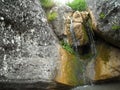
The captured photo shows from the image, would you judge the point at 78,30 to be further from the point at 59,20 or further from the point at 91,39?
the point at 59,20

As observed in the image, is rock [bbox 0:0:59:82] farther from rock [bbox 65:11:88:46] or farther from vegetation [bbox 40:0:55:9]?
vegetation [bbox 40:0:55:9]

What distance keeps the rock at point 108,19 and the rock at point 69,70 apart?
1387 millimetres

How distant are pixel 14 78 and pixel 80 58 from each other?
2.82 metres

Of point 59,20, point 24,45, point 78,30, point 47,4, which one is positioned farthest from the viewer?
point 47,4

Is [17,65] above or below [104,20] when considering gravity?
below

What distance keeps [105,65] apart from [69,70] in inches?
55.5

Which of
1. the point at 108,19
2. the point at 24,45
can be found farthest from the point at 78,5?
the point at 24,45

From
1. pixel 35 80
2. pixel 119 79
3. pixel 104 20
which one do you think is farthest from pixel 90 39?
pixel 35 80

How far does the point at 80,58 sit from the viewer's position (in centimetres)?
1055

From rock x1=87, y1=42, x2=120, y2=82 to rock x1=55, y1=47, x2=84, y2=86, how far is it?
486 mm

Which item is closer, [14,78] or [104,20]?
[14,78]

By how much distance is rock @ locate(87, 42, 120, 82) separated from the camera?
1001cm

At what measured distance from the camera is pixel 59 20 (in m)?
10.9

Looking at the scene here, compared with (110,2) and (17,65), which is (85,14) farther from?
(17,65)
